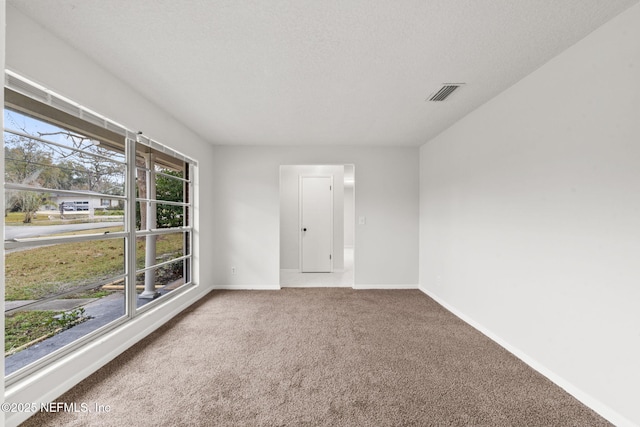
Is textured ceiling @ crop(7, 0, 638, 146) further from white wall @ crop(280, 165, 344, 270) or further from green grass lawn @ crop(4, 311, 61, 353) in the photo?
white wall @ crop(280, 165, 344, 270)

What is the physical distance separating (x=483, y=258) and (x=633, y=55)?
1.87 metres

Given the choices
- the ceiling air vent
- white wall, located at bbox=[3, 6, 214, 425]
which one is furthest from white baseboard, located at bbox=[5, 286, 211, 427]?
the ceiling air vent

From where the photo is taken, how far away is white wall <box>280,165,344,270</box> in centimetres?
547

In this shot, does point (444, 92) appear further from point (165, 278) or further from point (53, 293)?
point (165, 278)

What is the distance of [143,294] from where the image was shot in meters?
3.19

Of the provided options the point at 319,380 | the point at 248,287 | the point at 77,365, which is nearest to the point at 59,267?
the point at 77,365

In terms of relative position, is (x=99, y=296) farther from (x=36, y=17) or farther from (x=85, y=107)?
(x=36, y=17)

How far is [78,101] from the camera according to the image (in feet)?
5.93

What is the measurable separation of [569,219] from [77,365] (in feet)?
12.3

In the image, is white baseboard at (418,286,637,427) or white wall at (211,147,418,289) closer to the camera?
white baseboard at (418,286,637,427)

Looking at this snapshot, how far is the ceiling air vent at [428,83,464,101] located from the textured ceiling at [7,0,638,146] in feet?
0.25

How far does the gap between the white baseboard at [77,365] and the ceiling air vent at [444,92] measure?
3688 millimetres

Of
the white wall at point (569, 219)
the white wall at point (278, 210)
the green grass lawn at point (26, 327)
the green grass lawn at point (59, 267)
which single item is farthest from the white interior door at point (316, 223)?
the green grass lawn at point (26, 327)

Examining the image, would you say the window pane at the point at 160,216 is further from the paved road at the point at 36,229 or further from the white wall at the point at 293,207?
the white wall at the point at 293,207
